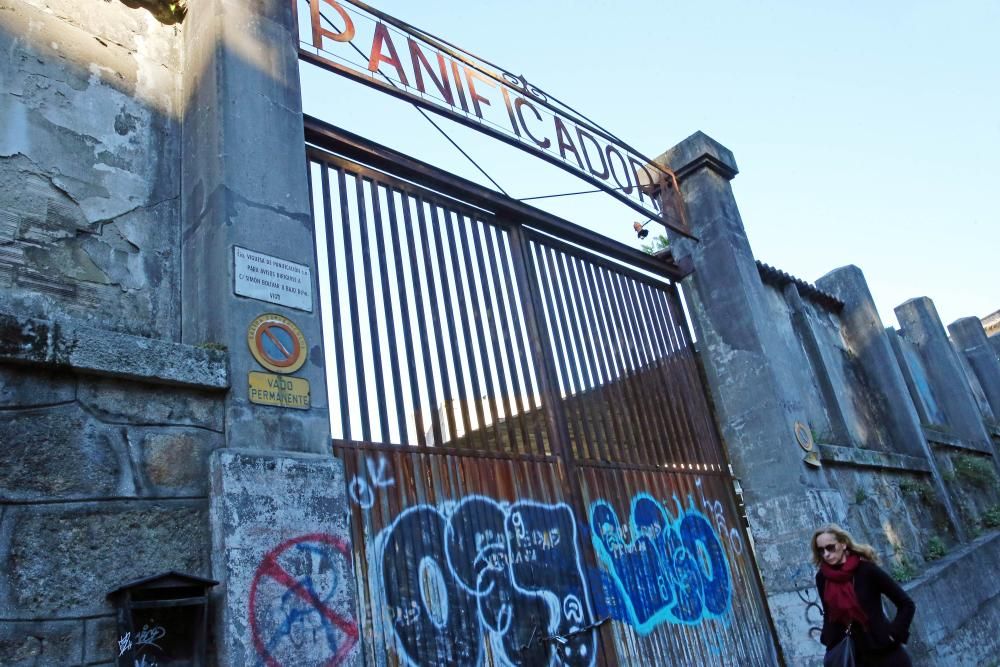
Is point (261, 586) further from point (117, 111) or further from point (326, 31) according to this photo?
point (326, 31)

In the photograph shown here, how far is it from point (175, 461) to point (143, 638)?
776mm

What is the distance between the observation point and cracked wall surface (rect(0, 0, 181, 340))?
345cm

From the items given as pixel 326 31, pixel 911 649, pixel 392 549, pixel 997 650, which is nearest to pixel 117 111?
pixel 326 31

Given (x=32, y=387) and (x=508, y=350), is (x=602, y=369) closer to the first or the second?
(x=508, y=350)

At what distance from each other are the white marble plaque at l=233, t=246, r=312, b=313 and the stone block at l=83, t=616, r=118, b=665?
162cm

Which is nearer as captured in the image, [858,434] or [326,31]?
[326,31]

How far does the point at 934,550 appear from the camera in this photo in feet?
28.7

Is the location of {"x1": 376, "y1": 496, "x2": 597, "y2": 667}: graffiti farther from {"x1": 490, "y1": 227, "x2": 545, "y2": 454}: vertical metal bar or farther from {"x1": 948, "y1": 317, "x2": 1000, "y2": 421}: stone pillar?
{"x1": 948, "y1": 317, "x2": 1000, "y2": 421}: stone pillar

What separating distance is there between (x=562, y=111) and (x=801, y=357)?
4.51 metres

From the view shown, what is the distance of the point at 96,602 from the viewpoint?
283 cm

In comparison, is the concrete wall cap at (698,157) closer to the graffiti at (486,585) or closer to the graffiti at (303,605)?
the graffiti at (486,585)

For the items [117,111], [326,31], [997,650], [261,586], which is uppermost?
[326,31]

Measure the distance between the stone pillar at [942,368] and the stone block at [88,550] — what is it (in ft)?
42.2

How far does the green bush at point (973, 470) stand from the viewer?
11.1 m
